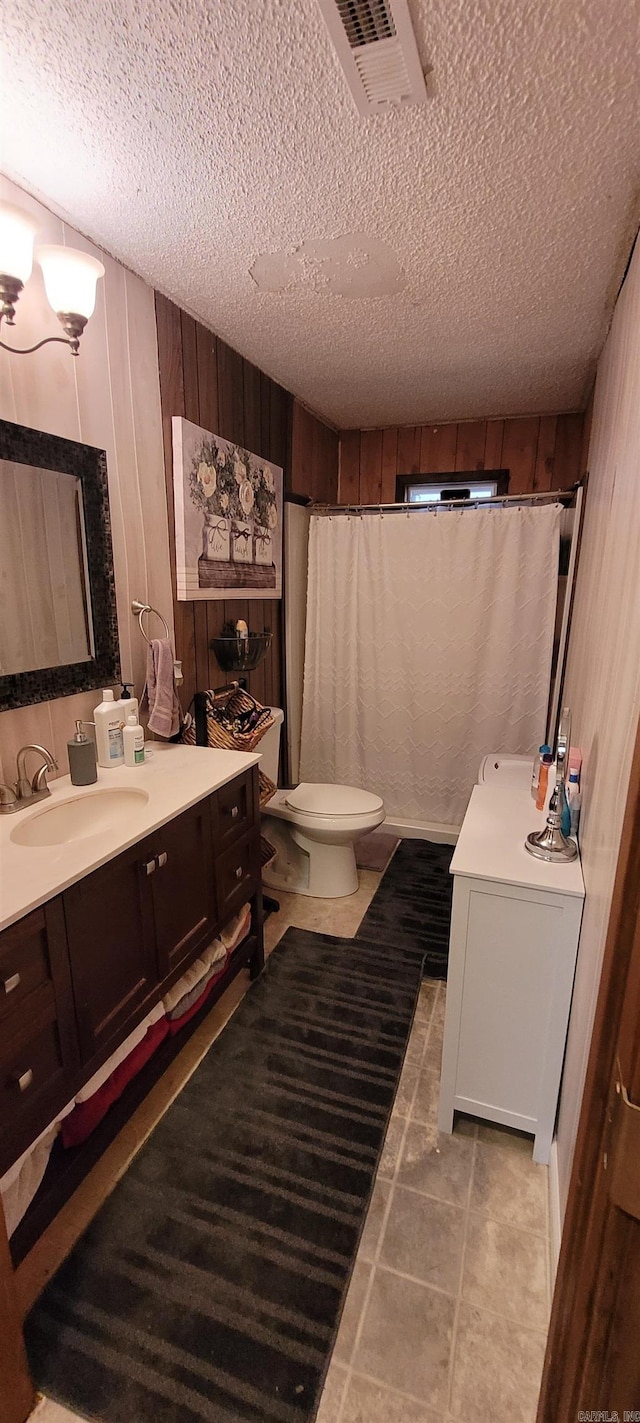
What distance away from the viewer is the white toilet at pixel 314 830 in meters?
2.35

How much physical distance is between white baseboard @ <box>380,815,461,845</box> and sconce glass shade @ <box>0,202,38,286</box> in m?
2.62

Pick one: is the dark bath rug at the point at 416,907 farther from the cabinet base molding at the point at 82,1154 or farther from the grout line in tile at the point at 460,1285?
the cabinet base molding at the point at 82,1154

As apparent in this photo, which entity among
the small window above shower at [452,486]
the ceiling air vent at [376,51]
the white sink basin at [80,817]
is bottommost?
the white sink basin at [80,817]

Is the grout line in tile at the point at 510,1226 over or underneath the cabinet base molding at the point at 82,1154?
underneath

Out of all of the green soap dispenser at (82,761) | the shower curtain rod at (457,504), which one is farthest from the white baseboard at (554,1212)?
the shower curtain rod at (457,504)

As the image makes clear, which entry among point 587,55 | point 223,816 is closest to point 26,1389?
point 223,816

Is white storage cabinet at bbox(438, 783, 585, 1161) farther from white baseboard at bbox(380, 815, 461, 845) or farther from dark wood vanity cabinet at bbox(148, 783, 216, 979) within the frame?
white baseboard at bbox(380, 815, 461, 845)

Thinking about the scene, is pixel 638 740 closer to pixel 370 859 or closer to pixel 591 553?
pixel 591 553

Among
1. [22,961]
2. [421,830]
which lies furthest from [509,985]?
[421,830]

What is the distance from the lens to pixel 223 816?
1665 millimetres

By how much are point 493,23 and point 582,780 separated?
1.50m

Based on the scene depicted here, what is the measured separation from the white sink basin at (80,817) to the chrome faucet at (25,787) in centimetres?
5

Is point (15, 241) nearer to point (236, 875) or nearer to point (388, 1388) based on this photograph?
point (236, 875)

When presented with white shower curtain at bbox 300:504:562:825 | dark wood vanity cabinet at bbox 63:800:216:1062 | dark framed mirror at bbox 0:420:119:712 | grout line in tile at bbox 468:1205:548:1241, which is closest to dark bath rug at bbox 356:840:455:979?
white shower curtain at bbox 300:504:562:825
